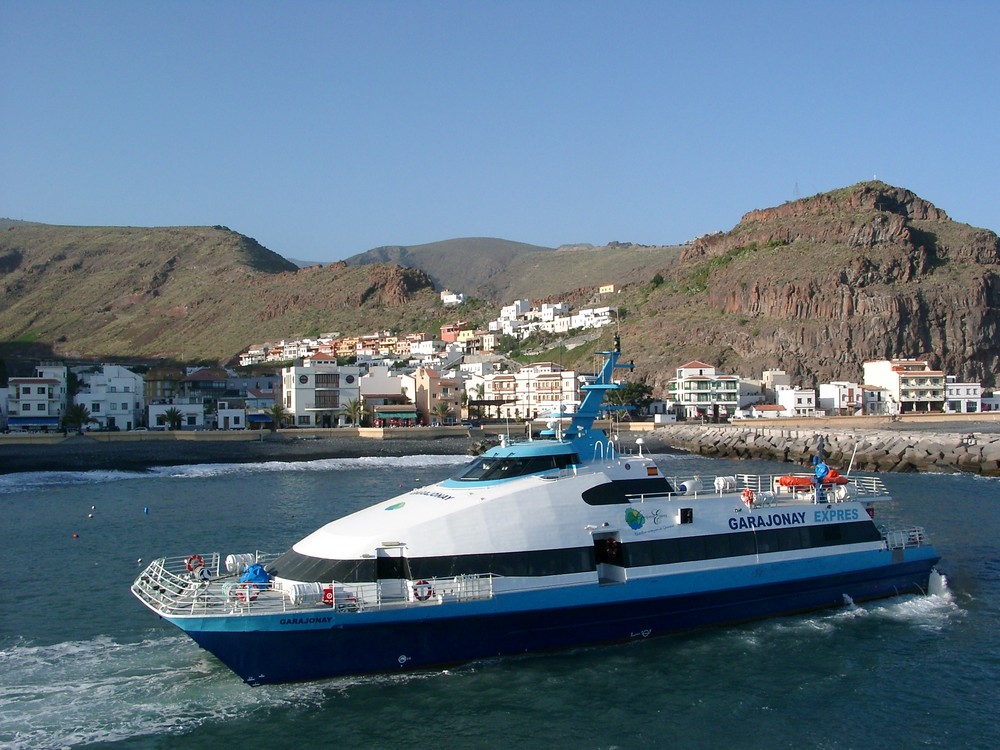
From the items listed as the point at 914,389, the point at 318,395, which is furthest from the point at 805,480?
the point at 914,389

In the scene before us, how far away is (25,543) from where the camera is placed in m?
25.2

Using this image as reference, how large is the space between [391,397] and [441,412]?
7.78 m

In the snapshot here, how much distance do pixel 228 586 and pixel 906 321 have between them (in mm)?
98899

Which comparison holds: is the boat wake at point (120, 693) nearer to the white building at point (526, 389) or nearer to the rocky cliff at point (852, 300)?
the white building at point (526, 389)

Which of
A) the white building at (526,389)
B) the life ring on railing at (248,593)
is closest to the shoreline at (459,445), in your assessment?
the white building at (526,389)

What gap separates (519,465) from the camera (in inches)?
612

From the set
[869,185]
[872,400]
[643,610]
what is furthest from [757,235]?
[643,610]

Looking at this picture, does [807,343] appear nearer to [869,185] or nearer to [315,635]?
[869,185]

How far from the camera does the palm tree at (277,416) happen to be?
73.7 m

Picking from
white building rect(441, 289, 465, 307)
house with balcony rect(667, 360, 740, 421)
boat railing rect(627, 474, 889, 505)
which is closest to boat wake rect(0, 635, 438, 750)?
boat railing rect(627, 474, 889, 505)

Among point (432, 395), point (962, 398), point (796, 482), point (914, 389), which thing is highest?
point (432, 395)

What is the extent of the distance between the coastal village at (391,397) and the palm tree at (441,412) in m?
0.16

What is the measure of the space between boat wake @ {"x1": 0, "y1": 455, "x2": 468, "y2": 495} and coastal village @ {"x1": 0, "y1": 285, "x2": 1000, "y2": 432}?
18.7 metres

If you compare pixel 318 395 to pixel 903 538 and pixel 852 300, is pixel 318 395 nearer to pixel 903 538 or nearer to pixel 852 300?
pixel 852 300
